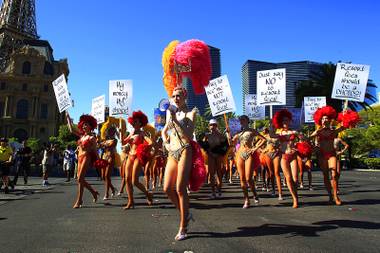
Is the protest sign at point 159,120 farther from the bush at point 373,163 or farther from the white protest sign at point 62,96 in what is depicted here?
the bush at point 373,163

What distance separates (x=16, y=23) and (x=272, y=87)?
104428mm

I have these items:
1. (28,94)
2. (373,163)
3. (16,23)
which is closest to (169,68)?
(373,163)

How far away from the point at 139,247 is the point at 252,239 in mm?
1533

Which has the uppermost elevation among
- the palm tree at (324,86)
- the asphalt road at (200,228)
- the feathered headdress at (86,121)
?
the palm tree at (324,86)

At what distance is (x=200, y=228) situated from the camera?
19.4 ft

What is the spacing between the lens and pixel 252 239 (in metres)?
5.11

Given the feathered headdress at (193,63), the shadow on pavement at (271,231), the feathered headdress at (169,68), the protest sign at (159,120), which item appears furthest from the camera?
the protest sign at (159,120)

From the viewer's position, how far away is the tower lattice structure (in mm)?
91750

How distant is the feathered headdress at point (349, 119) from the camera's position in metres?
8.61

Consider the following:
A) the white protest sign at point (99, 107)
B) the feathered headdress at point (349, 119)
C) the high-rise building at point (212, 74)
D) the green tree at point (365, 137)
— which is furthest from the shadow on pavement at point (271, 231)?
the green tree at point (365, 137)

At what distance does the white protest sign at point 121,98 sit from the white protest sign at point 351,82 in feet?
20.6

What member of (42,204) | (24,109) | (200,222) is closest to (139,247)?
(200,222)

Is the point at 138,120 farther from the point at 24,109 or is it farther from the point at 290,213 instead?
the point at 24,109

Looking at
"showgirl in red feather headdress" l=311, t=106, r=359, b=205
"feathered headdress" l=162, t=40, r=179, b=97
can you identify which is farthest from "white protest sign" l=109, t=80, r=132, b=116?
"showgirl in red feather headdress" l=311, t=106, r=359, b=205
